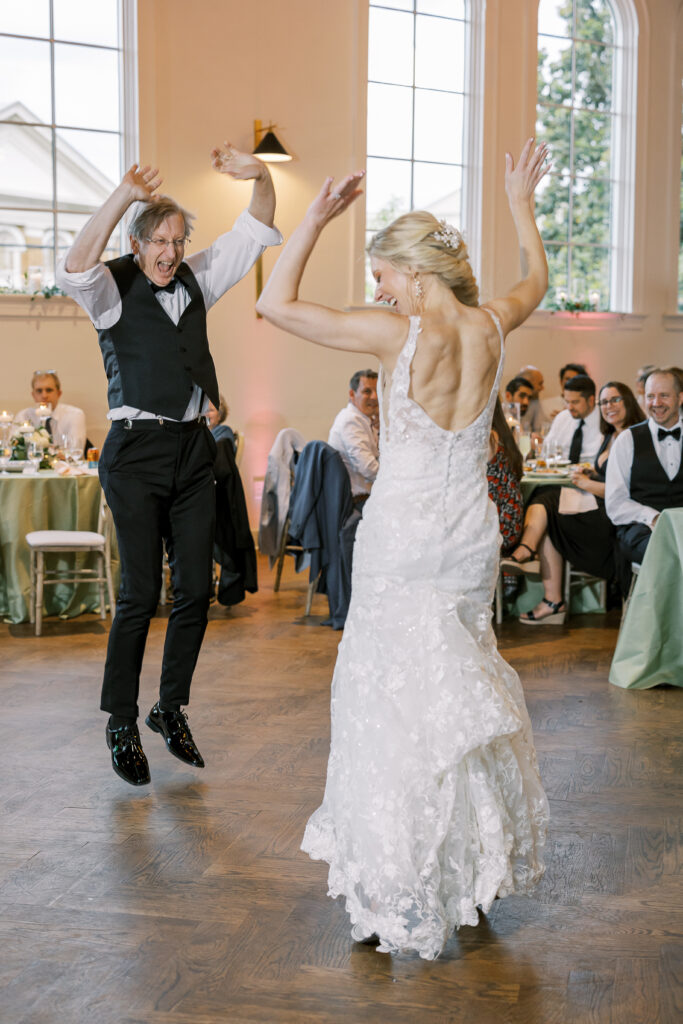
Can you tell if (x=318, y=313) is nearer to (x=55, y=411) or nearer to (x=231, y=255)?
(x=231, y=255)

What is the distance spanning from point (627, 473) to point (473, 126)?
5.17m

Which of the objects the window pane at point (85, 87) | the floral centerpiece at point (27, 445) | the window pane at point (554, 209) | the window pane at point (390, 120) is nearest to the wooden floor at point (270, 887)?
the floral centerpiece at point (27, 445)

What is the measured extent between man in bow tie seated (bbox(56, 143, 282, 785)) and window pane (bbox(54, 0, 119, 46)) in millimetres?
5414

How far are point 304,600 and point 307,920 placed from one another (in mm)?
4051

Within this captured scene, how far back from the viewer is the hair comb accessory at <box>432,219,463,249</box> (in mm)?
2390

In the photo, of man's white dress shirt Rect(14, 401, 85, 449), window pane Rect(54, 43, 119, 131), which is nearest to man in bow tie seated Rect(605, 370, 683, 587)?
man's white dress shirt Rect(14, 401, 85, 449)

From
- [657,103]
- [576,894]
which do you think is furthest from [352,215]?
[576,894]

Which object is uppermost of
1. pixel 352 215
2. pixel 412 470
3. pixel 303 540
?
pixel 352 215

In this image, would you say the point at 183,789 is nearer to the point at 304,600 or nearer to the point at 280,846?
the point at 280,846

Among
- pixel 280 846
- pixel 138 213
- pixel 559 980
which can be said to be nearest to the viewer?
pixel 559 980

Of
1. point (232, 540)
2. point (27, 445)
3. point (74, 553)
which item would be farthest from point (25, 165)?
point (232, 540)

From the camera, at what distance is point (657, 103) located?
10.5 metres

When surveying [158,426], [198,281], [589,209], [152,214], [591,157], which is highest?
[591,157]

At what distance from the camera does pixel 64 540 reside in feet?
18.7
